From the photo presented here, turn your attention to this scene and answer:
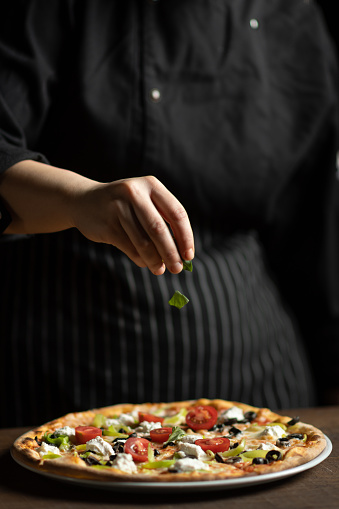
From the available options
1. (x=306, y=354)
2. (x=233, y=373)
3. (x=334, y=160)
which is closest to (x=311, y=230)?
(x=334, y=160)

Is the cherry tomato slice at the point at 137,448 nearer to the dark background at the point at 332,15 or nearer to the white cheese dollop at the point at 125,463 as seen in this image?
the white cheese dollop at the point at 125,463

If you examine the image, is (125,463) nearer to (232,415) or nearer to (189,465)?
(189,465)

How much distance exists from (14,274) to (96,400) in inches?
14.4

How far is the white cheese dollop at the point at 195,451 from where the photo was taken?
909 mm

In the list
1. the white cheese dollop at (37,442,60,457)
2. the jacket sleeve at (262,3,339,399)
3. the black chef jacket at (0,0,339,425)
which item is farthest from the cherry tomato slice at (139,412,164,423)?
the jacket sleeve at (262,3,339,399)

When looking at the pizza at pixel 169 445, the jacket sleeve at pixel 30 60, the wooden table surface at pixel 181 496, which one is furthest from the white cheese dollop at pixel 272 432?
the jacket sleeve at pixel 30 60

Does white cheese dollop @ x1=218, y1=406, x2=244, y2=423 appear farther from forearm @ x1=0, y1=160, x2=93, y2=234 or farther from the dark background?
the dark background

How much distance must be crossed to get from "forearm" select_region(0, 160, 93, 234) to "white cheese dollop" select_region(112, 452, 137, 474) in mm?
415

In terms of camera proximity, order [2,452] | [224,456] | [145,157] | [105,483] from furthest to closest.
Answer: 1. [145,157]
2. [2,452]
3. [224,456]
4. [105,483]

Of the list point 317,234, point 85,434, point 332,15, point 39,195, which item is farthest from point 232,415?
point 332,15

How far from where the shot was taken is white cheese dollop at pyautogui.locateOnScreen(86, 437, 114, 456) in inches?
36.2

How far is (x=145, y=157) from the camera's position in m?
1.50

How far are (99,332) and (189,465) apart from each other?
2.26 feet

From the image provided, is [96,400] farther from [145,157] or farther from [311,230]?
[311,230]
